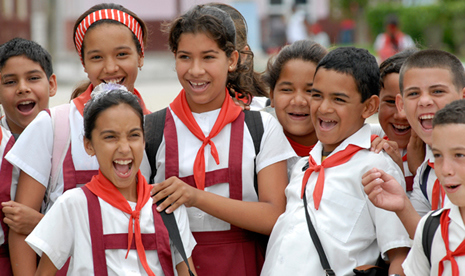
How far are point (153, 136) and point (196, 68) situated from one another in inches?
17.2

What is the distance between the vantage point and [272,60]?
3684mm

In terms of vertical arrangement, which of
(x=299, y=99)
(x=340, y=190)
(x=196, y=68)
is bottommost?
(x=340, y=190)

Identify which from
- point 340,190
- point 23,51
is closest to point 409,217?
point 340,190

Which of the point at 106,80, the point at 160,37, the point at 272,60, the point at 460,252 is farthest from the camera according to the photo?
the point at 160,37

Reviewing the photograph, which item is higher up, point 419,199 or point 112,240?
point 419,199

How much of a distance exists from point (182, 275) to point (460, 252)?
4.21ft

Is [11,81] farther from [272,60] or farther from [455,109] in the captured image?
[455,109]

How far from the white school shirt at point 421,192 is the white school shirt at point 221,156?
660mm

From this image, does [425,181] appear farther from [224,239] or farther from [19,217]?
[19,217]

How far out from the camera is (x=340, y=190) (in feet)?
9.24

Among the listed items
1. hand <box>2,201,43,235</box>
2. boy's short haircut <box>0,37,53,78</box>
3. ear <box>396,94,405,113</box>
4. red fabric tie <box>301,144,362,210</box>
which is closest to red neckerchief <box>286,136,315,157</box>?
red fabric tie <box>301,144,362,210</box>

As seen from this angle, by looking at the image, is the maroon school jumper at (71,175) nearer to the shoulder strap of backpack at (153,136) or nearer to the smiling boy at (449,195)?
the shoulder strap of backpack at (153,136)

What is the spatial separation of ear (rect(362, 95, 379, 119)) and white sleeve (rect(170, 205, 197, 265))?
3.46 ft

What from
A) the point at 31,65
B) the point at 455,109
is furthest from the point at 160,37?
the point at 455,109
